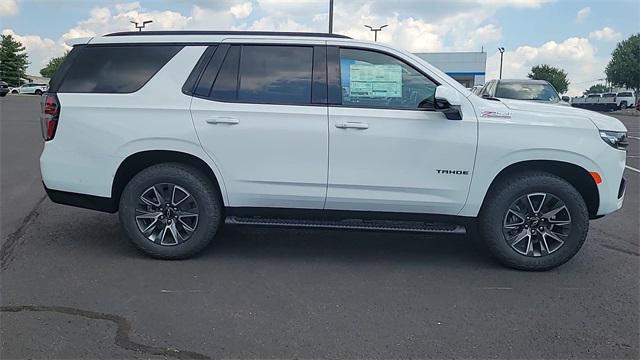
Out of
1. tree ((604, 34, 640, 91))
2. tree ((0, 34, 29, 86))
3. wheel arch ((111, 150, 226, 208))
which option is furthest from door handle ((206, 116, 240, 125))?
tree ((0, 34, 29, 86))

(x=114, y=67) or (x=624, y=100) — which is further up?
(x=114, y=67)

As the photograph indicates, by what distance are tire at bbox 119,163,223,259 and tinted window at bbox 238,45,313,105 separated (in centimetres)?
86

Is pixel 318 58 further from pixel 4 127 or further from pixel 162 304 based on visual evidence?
pixel 4 127

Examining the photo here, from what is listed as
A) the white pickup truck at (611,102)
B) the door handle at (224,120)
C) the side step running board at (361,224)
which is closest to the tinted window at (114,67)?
the door handle at (224,120)

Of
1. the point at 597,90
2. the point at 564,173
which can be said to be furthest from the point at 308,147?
the point at 597,90

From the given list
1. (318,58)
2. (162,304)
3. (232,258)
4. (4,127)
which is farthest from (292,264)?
(4,127)

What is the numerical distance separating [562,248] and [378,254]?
1593mm

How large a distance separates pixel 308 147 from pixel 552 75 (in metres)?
87.2

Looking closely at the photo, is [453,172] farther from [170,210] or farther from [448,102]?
[170,210]

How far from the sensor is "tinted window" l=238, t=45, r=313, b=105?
455 cm

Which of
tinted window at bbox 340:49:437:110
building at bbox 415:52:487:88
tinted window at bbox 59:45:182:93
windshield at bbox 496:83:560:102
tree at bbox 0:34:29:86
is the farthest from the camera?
tree at bbox 0:34:29:86

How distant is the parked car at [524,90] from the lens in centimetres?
1180

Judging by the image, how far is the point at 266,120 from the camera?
14.7ft

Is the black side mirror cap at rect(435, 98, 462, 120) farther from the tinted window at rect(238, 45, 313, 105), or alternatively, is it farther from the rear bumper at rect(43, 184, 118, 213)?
the rear bumper at rect(43, 184, 118, 213)
